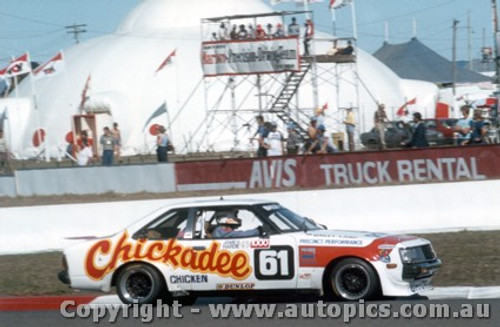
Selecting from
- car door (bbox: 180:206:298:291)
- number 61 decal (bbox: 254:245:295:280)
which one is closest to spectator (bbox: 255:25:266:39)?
→ car door (bbox: 180:206:298:291)

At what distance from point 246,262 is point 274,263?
12.7 inches

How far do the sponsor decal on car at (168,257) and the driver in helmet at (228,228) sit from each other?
0.57 ft

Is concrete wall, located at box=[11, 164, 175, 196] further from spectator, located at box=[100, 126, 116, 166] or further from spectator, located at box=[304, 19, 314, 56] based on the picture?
spectator, located at box=[304, 19, 314, 56]

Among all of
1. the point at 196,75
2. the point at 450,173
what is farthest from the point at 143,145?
the point at 450,173

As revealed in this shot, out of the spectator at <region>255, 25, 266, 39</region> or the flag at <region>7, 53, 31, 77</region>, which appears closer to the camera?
the spectator at <region>255, 25, 266, 39</region>

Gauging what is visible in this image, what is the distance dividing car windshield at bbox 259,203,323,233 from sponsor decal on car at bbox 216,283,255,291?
73cm

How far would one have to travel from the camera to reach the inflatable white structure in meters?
50.0

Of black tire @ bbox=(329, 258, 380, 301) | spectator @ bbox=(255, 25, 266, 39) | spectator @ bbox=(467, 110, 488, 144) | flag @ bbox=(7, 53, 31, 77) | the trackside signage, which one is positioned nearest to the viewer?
black tire @ bbox=(329, 258, 380, 301)

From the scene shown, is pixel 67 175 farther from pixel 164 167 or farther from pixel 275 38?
pixel 275 38

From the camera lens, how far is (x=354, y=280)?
35.2ft

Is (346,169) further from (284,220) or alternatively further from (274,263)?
(274,263)

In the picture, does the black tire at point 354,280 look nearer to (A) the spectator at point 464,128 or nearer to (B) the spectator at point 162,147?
(A) the spectator at point 464,128

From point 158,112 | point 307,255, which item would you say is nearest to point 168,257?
point 307,255

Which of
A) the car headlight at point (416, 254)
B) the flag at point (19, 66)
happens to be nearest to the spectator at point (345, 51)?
the flag at point (19, 66)
